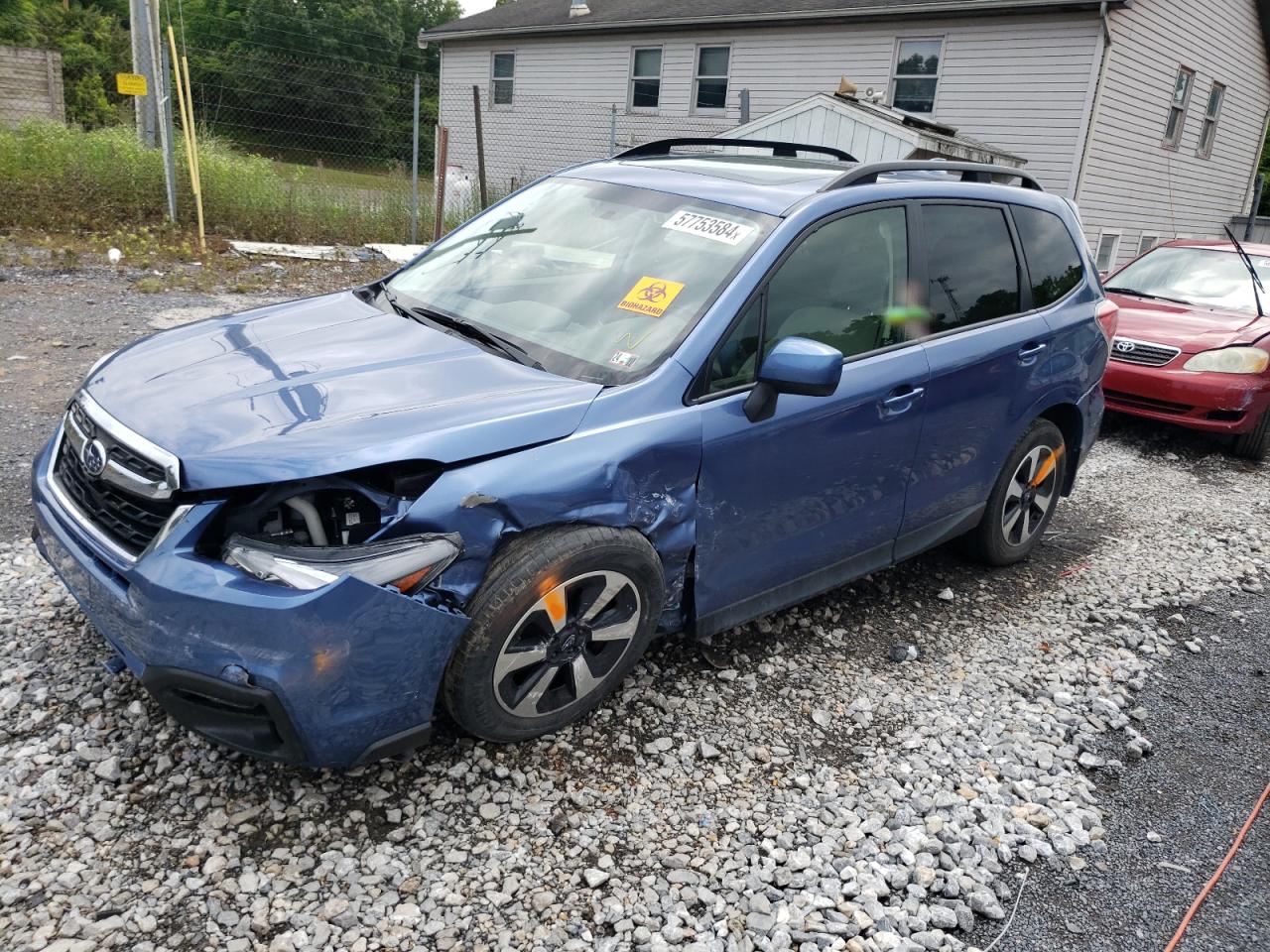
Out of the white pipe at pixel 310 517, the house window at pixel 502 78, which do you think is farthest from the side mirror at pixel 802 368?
the house window at pixel 502 78

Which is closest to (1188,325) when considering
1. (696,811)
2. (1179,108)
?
(696,811)

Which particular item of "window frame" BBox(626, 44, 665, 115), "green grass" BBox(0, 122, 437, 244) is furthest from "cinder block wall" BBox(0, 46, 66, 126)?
"window frame" BBox(626, 44, 665, 115)

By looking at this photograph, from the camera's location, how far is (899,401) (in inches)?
137

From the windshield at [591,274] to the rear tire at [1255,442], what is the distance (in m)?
5.82

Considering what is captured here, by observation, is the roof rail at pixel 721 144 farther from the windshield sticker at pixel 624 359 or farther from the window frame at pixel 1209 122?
the window frame at pixel 1209 122

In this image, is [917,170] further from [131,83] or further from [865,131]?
[131,83]

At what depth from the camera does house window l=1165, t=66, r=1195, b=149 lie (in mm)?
17630

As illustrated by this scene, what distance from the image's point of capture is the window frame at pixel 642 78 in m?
20.3

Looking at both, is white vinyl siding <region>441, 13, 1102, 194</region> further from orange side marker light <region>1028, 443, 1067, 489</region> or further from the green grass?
orange side marker light <region>1028, 443, 1067, 489</region>

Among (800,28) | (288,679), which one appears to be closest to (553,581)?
(288,679)

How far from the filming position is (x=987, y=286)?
3.99 m

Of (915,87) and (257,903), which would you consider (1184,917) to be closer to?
(257,903)

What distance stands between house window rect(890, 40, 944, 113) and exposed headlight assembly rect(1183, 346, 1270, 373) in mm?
11036

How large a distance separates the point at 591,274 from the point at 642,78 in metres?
19.2
